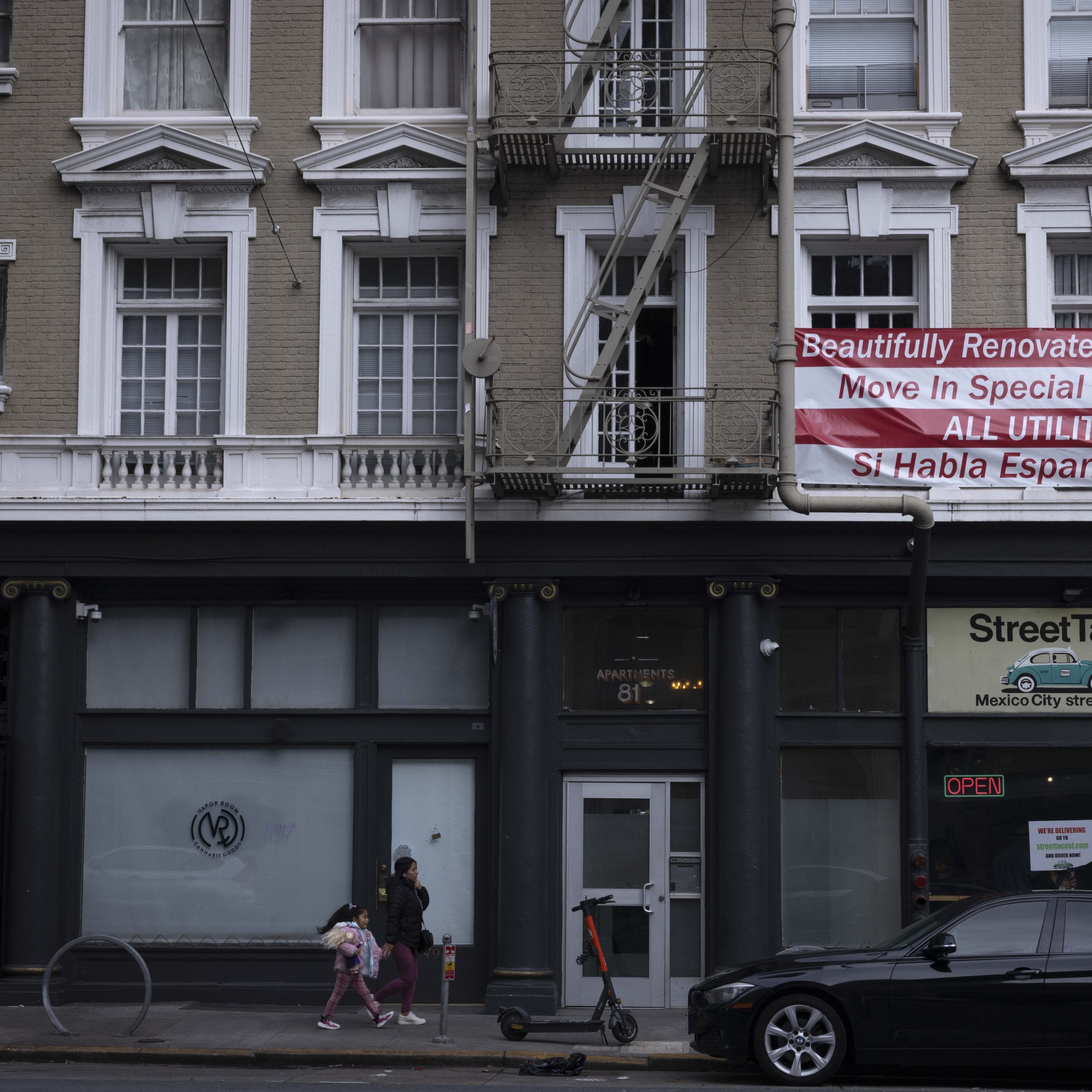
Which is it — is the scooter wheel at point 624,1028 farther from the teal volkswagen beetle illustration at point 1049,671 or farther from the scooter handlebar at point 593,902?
the teal volkswagen beetle illustration at point 1049,671

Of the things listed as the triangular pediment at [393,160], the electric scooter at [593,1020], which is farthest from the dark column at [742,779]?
the triangular pediment at [393,160]

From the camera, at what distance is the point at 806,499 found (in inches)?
551

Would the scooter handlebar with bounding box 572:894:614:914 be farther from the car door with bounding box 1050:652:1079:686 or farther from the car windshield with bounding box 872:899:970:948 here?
the car door with bounding box 1050:652:1079:686

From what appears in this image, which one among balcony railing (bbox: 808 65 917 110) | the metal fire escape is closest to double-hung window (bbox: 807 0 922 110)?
balcony railing (bbox: 808 65 917 110)

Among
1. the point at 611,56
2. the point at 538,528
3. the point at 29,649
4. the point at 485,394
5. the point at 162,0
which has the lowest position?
the point at 29,649

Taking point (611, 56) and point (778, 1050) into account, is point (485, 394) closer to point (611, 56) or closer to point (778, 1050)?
point (611, 56)

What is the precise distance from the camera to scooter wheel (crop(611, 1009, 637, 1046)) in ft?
40.7

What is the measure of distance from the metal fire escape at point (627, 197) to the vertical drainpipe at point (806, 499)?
Result: 0.26 meters

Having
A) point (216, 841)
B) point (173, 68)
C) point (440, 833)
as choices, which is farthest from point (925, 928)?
point (173, 68)

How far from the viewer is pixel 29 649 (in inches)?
592

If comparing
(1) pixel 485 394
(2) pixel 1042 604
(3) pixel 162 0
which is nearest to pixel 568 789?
(1) pixel 485 394

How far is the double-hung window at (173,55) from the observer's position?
1584cm

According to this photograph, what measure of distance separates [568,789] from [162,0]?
9.69 metres

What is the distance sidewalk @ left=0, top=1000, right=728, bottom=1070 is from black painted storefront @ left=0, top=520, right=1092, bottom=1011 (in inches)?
33.9
